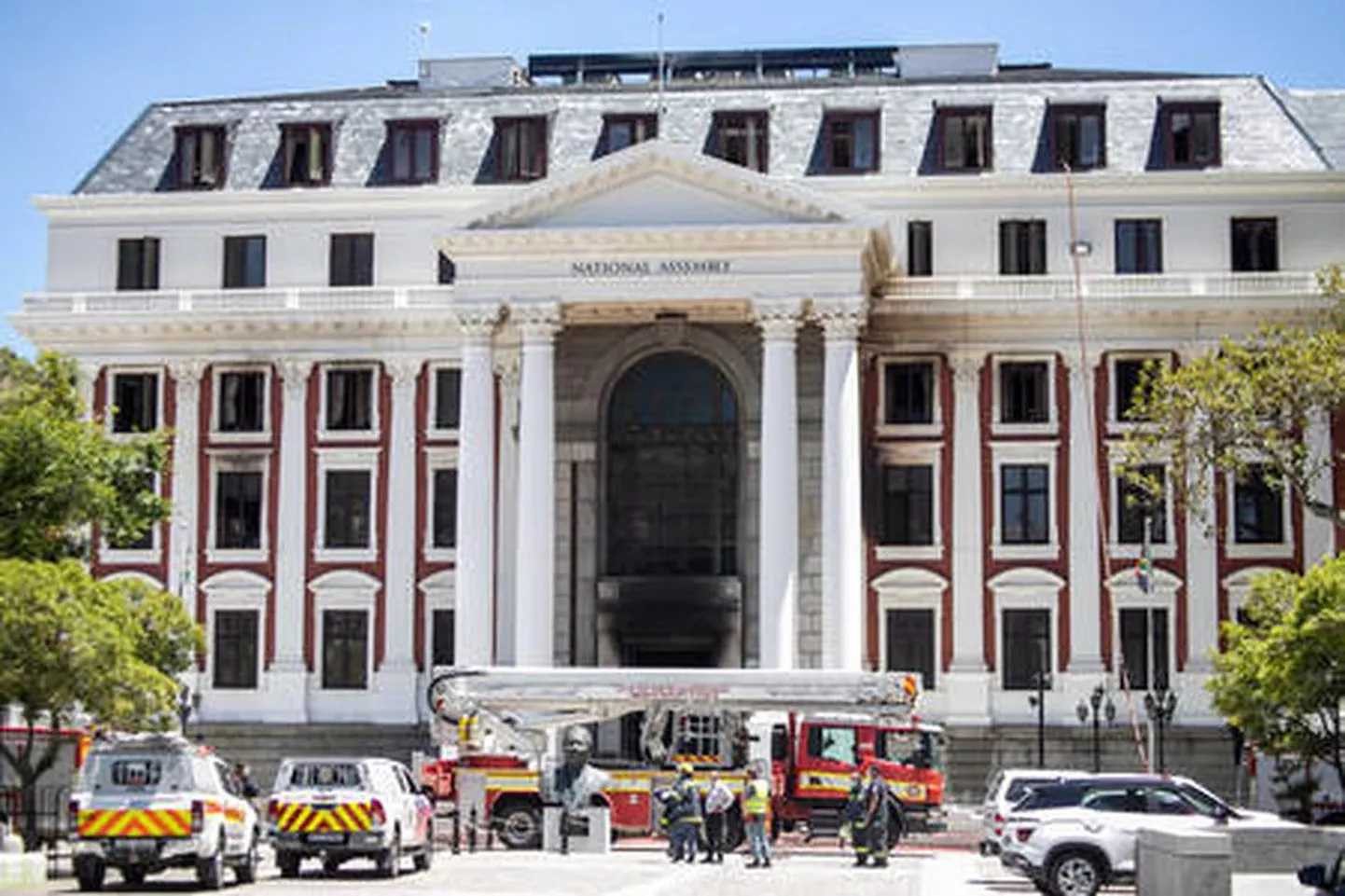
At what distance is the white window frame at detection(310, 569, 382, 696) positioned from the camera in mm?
72875

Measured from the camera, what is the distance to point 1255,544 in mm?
70125

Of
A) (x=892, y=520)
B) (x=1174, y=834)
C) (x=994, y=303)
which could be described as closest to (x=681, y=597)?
(x=892, y=520)

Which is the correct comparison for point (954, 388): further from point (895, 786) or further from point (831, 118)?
point (895, 786)

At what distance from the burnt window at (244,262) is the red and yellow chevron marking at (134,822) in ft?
133

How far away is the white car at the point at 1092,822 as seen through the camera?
123 feet

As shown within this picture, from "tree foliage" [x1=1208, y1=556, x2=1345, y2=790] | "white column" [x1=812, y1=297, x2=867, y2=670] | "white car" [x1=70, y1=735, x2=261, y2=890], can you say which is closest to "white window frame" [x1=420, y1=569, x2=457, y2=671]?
"white column" [x1=812, y1=297, x2=867, y2=670]

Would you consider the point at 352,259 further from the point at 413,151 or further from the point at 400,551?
the point at 400,551

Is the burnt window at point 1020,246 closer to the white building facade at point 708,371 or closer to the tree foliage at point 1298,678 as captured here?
the white building facade at point 708,371

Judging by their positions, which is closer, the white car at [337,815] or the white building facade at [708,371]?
the white car at [337,815]

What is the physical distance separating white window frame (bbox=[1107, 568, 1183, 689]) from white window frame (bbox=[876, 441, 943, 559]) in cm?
513

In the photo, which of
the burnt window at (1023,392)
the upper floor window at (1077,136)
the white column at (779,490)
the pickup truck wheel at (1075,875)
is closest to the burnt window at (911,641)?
the white column at (779,490)

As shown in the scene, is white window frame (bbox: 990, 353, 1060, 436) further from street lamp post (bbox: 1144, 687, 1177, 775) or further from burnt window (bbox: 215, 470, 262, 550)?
burnt window (bbox: 215, 470, 262, 550)

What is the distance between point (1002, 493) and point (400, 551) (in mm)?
17824

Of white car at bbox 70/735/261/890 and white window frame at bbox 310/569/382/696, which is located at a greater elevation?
white window frame at bbox 310/569/382/696
